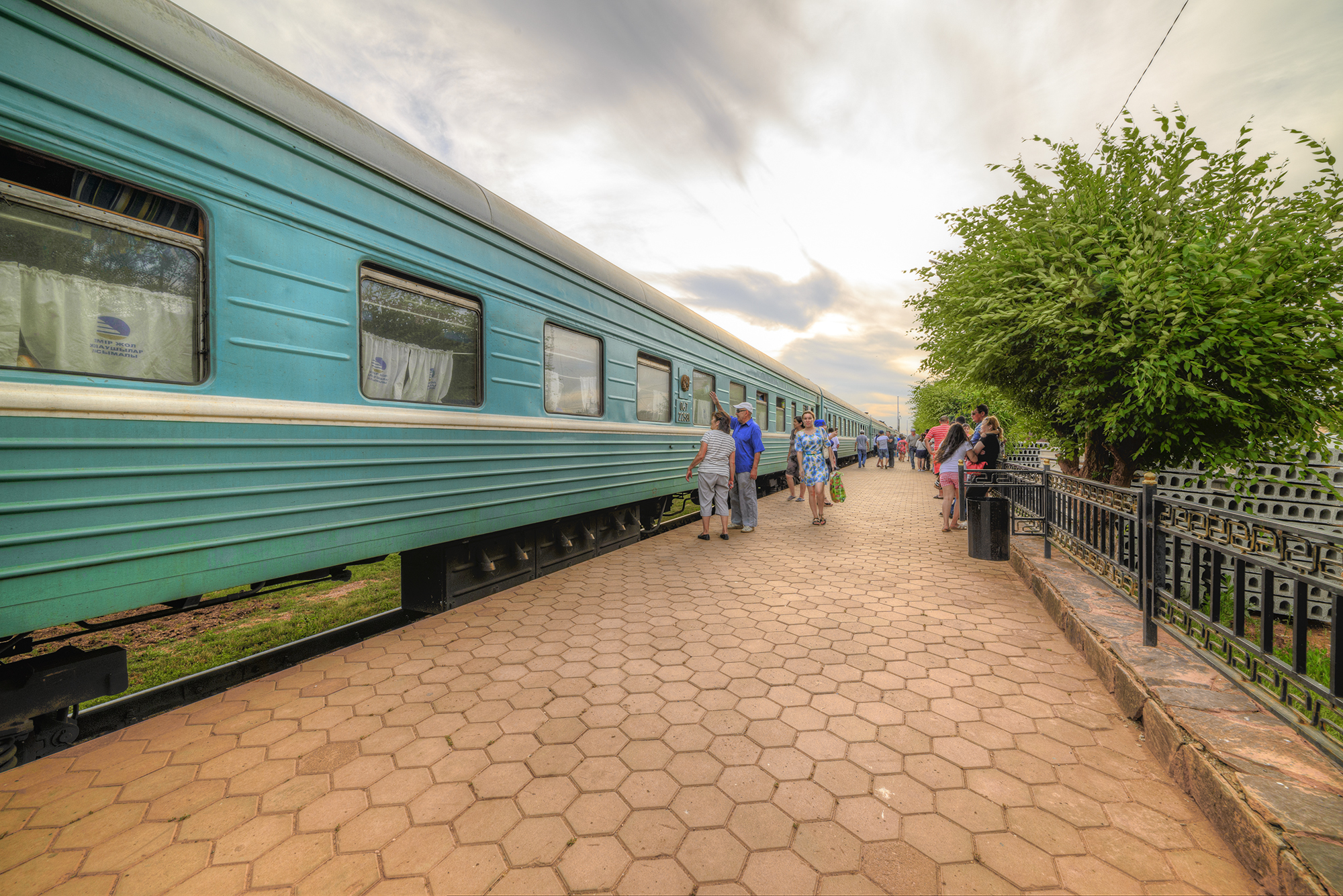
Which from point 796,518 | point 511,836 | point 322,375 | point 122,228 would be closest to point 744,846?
A: point 511,836

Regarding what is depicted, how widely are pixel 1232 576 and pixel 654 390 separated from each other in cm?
522

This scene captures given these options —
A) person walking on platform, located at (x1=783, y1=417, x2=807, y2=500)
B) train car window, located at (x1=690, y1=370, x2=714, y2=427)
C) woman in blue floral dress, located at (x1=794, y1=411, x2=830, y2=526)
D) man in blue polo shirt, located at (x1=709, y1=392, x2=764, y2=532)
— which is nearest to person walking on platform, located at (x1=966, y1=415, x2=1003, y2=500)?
woman in blue floral dress, located at (x1=794, y1=411, x2=830, y2=526)

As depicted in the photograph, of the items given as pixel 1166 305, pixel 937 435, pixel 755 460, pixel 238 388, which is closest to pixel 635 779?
pixel 238 388

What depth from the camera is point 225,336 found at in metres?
2.54

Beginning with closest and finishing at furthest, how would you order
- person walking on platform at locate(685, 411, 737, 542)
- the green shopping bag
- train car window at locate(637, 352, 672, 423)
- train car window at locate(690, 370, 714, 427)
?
train car window at locate(637, 352, 672, 423) → person walking on platform at locate(685, 411, 737, 542) → train car window at locate(690, 370, 714, 427) → the green shopping bag

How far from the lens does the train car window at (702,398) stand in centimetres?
776

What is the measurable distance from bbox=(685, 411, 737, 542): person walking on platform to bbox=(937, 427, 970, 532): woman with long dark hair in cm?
300

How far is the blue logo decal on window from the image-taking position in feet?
7.29

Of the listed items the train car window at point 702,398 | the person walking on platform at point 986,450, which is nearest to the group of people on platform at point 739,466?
the train car window at point 702,398

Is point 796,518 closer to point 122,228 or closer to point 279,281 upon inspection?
point 279,281

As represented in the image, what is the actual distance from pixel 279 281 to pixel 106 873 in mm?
2486

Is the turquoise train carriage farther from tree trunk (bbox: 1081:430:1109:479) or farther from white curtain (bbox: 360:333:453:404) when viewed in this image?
tree trunk (bbox: 1081:430:1109:479)

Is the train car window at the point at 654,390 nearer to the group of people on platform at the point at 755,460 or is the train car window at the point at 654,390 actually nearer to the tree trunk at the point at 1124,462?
the group of people on platform at the point at 755,460

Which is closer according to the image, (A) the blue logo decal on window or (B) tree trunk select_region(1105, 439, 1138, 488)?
(A) the blue logo decal on window
